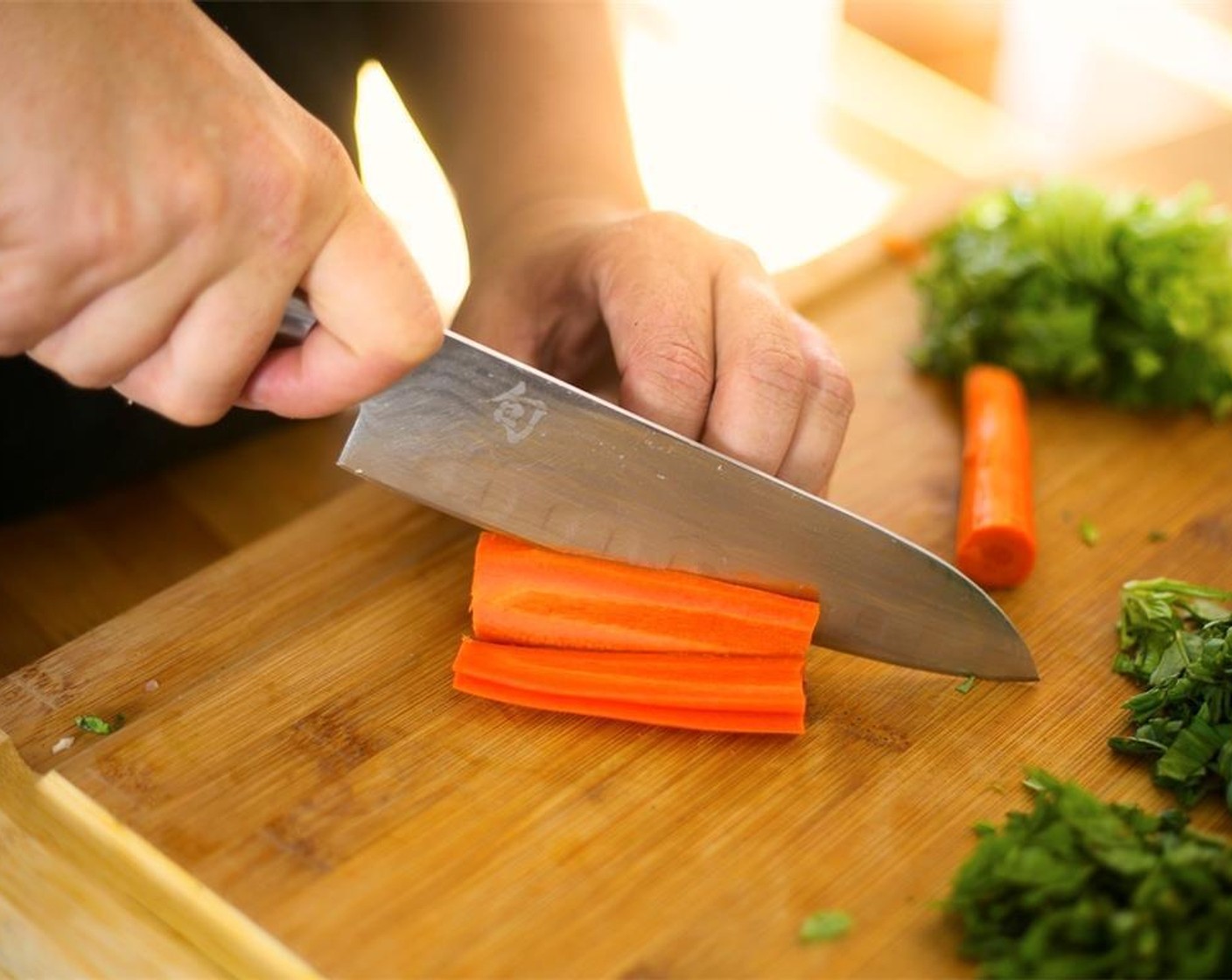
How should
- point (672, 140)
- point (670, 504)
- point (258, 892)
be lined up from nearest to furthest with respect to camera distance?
point (258, 892), point (670, 504), point (672, 140)

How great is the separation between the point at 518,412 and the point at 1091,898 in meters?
0.98

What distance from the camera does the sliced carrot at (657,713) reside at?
199 cm

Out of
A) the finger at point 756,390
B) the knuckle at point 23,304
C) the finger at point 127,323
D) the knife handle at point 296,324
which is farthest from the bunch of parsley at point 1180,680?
the knuckle at point 23,304

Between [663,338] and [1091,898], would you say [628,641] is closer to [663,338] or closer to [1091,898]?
[663,338]

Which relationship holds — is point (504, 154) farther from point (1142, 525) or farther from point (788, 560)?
point (1142, 525)

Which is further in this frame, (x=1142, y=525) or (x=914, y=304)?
(x=914, y=304)

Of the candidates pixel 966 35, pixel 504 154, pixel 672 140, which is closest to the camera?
pixel 504 154

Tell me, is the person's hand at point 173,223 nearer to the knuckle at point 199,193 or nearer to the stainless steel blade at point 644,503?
the knuckle at point 199,193

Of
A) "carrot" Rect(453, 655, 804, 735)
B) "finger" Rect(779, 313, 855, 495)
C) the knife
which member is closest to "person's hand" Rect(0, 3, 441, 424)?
the knife

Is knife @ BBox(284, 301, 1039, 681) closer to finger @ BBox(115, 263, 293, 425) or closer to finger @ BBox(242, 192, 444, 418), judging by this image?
finger @ BBox(242, 192, 444, 418)

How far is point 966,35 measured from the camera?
5.90m

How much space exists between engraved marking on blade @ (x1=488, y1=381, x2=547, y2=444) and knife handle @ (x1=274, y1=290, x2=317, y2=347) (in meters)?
0.31

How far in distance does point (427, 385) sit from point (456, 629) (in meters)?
0.45

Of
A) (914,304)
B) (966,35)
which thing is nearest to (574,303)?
(914,304)
